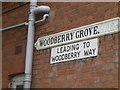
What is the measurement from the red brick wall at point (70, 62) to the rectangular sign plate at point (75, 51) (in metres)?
0.08

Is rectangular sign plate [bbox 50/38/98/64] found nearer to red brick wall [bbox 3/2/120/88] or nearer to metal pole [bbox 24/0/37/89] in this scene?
red brick wall [bbox 3/2/120/88]

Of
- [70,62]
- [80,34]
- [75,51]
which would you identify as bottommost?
[70,62]

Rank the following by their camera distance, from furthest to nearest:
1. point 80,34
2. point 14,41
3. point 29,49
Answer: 1. point 14,41
2. point 29,49
3. point 80,34

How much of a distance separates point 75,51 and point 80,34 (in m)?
0.28

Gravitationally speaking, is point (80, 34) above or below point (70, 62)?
above

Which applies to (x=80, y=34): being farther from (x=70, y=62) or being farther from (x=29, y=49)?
(x=29, y=49)

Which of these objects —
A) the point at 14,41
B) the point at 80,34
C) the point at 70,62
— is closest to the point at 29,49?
the point at 14,41

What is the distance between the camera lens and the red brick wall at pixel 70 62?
16.4 feet

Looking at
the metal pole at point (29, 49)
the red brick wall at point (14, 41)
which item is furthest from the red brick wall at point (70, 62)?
the metal pole at point (29, 49)

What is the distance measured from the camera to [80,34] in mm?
5457

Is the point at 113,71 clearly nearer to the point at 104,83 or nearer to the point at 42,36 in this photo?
the point at 104,83

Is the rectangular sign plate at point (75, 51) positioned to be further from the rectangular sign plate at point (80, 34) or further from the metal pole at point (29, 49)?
the metal pole at point (29, 49)

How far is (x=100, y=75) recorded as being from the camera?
5016 millimetres

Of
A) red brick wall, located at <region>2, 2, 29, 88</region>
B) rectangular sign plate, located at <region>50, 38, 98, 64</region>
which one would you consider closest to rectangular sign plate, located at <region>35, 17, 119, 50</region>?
rectangular sign plate, located at <region>50, 38, 98, 64</region>
